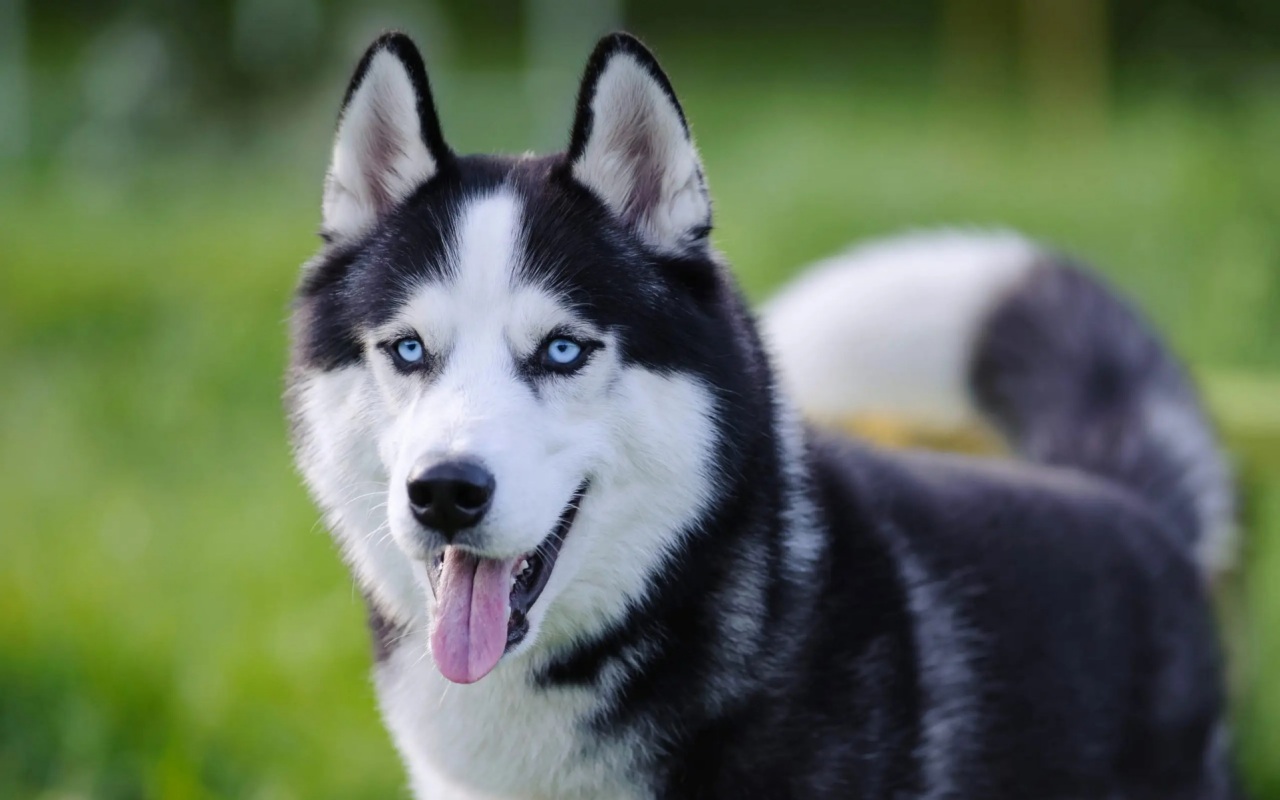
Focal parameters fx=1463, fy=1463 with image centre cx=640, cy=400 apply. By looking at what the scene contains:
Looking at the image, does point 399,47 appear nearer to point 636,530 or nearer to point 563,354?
point 563,354

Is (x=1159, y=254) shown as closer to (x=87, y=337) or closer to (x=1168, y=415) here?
(x=1168, y=415)

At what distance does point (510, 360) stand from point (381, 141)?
20.9 inches

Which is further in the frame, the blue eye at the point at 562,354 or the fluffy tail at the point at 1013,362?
the fluffy tail at the point at 1013,362

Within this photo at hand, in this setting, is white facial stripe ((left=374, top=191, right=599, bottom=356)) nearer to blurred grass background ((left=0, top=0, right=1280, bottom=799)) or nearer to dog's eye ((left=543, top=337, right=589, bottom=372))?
dog's eye ((left=543, top=337, right=589, bottom=372))

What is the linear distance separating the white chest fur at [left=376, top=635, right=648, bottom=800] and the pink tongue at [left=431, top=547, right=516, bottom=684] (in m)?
0.18

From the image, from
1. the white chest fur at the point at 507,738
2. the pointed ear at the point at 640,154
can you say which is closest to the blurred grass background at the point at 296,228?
the white chest fur at the point at 507,738

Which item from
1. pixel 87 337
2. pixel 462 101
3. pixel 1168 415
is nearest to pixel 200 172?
pixel 462 101

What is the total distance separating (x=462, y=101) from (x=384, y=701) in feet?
33.9

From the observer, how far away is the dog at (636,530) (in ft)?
7.46

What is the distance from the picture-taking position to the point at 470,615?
2252 mm

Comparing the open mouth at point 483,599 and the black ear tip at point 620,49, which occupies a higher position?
the black ear tip at point 620,49

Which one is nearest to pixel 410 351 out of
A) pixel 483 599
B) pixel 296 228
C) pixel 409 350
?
pixel 409 350

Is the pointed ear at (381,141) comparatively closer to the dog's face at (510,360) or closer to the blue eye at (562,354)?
the dog's face at (510,360)

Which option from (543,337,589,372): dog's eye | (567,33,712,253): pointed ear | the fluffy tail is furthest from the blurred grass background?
(567,33,712,253): pointed ear
